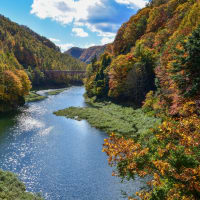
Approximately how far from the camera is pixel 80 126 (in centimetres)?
5003

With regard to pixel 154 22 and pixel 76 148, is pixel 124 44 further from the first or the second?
pixel 76 148

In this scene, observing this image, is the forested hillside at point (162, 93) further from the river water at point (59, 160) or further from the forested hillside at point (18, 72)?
the forested hillside at point (18, 72)

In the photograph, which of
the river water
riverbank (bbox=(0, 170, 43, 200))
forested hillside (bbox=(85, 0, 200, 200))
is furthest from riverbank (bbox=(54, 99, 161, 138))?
riverbank (bbox=(0, 170, 43, 200))

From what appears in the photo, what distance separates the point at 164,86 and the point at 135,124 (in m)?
11.7

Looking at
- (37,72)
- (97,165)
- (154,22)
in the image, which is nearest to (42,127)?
(97,165)

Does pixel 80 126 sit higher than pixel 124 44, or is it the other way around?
pixel 124 44

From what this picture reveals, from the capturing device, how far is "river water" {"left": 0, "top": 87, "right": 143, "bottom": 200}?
2381 cm

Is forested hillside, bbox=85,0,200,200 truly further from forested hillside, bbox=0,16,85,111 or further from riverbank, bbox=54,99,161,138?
forested hillside, bbox=0,16,85,111

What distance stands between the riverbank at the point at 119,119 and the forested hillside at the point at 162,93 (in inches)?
113

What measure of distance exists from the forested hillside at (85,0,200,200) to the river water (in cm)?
364

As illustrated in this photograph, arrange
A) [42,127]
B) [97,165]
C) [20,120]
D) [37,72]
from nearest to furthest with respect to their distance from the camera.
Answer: [97,165]
[42,127]
[20,120]
[37,72]

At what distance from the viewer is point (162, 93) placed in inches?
1908

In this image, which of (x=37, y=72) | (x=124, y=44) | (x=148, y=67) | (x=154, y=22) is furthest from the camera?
(x=37, y=72)

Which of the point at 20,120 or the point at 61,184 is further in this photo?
the point at 20,120
